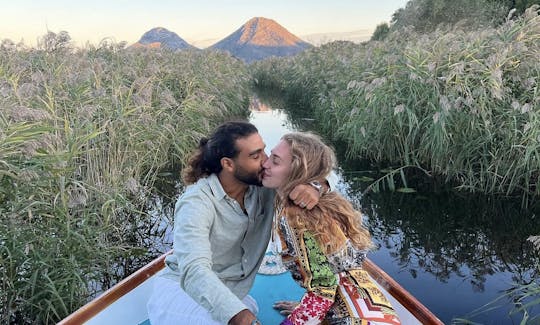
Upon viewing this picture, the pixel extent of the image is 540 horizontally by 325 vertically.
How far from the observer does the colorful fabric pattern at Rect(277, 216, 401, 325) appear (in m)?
1.68

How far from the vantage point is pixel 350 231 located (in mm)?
1780

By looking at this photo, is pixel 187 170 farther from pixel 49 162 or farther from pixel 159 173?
pixel 159 173

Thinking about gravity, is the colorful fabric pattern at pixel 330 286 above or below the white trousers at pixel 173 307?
above

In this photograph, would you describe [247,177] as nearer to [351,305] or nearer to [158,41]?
[351,305]

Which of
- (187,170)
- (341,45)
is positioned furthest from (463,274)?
(341,45)

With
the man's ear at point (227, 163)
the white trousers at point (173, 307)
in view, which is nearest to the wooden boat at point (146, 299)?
the white trousers at point (173, 307)

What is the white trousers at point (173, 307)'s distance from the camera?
5.97ft

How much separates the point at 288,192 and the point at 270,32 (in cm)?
6647

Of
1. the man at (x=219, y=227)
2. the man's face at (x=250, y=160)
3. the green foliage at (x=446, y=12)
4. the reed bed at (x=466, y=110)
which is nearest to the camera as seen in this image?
the man at (x=219, y=227)

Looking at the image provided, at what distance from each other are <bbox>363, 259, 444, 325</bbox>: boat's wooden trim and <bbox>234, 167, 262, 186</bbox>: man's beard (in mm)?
1014

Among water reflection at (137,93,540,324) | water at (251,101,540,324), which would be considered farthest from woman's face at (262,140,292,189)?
water at (251,101,540,324)

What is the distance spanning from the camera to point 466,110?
16.2ft

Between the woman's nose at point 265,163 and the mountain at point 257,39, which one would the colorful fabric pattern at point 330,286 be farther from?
the mountain at point 257,39

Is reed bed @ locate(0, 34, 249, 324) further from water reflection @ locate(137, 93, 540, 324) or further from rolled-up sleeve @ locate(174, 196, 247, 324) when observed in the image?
rolled-up sleeve @ locate(174, 196, 247, 324)
